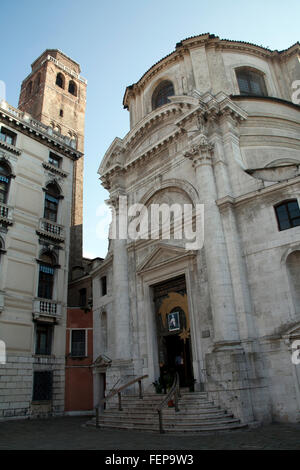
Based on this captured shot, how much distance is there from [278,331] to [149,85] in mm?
19094

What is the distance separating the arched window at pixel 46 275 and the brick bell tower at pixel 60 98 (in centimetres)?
1423

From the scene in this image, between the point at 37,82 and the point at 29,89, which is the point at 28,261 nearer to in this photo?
the point at 37,82

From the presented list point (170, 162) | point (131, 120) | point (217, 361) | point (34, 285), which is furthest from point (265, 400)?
point (131, 120)

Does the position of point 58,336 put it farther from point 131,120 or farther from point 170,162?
point 131,120

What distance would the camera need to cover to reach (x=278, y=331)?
13.5 meters

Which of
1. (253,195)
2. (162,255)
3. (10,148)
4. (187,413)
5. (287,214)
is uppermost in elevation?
(10,148)

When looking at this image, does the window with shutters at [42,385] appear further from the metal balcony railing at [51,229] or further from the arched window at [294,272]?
the arched window at [294,272]

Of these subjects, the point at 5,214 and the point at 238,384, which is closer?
the point at 238,384

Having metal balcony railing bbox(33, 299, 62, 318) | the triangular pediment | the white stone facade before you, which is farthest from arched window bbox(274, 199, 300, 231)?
the white stone facade

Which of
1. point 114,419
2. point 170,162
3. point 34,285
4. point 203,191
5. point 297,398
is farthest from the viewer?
point 34,285

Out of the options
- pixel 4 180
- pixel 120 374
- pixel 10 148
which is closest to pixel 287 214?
pixel 120 374

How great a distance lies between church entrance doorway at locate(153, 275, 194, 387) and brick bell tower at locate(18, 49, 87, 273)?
20.6 metres

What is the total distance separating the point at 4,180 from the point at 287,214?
16245mm

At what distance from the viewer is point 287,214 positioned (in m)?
14.6
